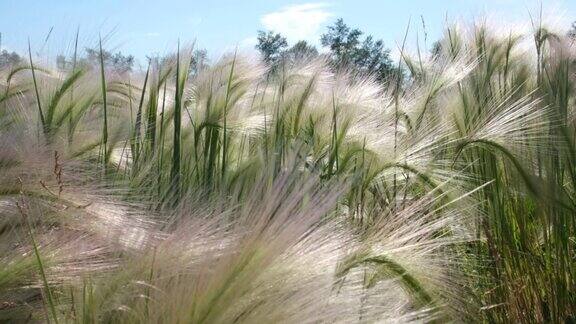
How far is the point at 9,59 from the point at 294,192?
263 cm

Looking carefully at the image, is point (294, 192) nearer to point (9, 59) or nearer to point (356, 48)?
point (9, 59)

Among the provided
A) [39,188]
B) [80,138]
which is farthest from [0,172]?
[80,138]

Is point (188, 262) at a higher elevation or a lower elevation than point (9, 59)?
lower

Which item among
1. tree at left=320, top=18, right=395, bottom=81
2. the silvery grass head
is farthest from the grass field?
tree at left=320, top=18, right=395, bottom=81

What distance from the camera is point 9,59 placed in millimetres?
3189

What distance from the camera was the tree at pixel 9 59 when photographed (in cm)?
288

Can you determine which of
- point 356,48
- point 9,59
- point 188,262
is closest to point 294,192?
point 188,262

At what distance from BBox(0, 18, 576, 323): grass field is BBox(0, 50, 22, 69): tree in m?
0.20

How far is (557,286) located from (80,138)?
1335 mm

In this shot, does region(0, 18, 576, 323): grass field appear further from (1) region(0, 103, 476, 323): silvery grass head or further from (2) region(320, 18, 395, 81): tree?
(2) region(320, 18, 395, 81): tree

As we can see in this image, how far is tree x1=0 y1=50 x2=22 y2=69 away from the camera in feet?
9.46

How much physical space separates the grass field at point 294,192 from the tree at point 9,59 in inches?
7.9

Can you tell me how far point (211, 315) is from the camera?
30.4 inches

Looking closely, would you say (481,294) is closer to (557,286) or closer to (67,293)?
(557,286)
